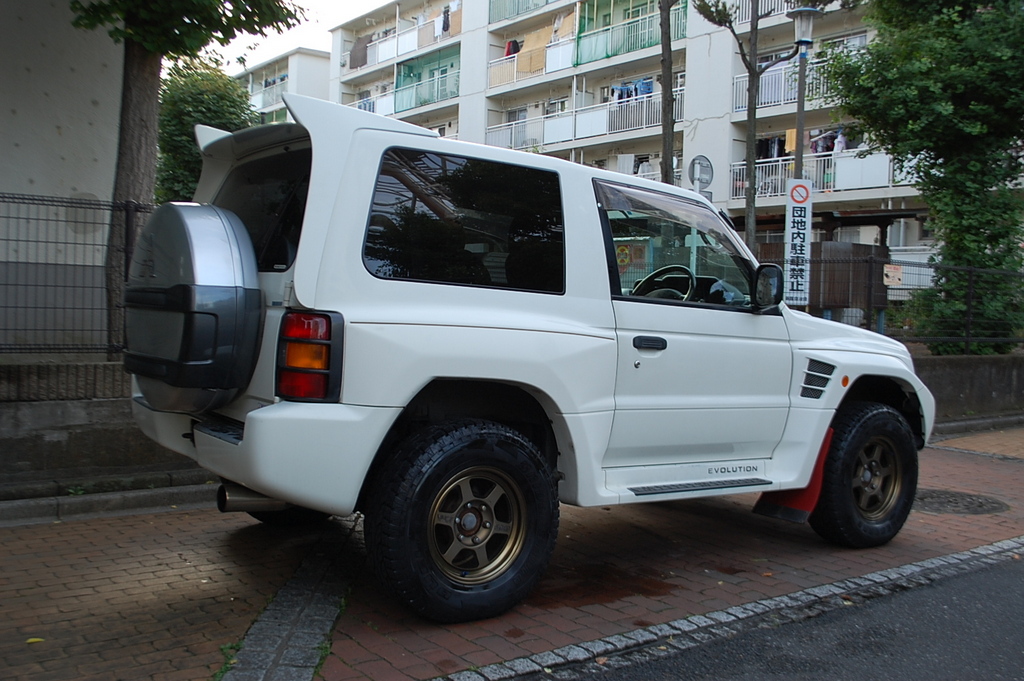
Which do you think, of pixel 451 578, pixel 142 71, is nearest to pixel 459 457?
pixel 451 578

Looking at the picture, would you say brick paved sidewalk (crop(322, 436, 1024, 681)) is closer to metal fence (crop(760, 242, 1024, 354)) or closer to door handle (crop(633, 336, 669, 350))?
door handle (crop(633, 336, 669, 350))

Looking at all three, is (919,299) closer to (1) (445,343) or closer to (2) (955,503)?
(2) (955,503)

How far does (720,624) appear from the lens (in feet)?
13.6

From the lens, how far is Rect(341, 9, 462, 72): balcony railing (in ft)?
134

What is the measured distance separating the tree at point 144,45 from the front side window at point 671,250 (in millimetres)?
4038

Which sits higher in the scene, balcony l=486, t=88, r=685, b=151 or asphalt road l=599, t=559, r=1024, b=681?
balcony l=486, t=88, r=685, b=151

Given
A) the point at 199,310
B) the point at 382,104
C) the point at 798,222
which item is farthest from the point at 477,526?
the point at 382,104

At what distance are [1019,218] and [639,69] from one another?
20.1 metres

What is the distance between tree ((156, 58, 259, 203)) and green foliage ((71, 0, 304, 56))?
857 cm

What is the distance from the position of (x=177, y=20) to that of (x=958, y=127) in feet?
37.0

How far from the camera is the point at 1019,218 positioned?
46.1 feet

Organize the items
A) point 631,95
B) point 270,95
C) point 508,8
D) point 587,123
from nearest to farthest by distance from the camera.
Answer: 1. point 631,95
2. point 587,123
3. point 508,8
4. point 270,95

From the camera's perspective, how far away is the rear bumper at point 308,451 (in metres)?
3.49

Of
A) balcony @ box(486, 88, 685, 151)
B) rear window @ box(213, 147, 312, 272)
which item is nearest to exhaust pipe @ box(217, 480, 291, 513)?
rear window @ box(213, 147, 312, 272)
